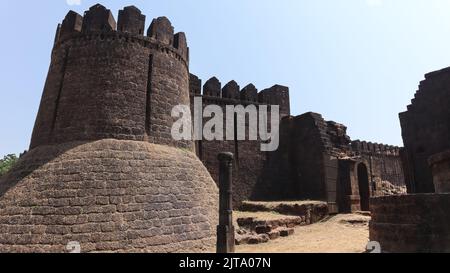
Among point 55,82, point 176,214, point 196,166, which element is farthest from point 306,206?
point 55,82

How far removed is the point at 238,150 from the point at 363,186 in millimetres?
6667

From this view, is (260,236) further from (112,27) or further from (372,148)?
(372,148)

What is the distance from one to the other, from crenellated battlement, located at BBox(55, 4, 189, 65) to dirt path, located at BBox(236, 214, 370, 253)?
7.15 meters

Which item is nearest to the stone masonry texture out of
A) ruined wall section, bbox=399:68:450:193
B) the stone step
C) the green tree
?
the stone step

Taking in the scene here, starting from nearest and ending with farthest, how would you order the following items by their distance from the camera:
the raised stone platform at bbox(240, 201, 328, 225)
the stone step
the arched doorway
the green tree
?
the stone step, the raised stone platform at bbox(240, 201, 328, 225), the arched doorway, the green tree

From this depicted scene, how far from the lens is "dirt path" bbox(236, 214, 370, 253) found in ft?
27.9

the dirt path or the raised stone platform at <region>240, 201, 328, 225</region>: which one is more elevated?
the raised stone platform at <region>240, 201, 328, 225</region>

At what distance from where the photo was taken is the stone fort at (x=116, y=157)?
7324 millimetres

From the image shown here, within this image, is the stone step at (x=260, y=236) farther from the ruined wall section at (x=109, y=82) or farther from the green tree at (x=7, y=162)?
the green tree at (x=7, y=162)

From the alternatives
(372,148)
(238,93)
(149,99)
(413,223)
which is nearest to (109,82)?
(149,99)

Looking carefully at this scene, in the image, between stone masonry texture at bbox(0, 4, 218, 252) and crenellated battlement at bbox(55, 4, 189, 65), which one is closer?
stone masonry texture at bbox(0, 4, 218, 252)

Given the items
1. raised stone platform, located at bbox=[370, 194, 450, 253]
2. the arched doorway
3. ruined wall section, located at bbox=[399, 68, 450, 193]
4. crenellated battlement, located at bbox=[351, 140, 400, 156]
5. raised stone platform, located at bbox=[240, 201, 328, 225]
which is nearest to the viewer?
raised stone platform, located at bbox=[370, 194, 450, 253]

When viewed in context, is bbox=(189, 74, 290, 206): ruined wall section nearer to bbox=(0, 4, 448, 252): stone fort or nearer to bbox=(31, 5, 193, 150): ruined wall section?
bbox=(0, 4, 448, 252): stone fort

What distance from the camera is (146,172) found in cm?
864
